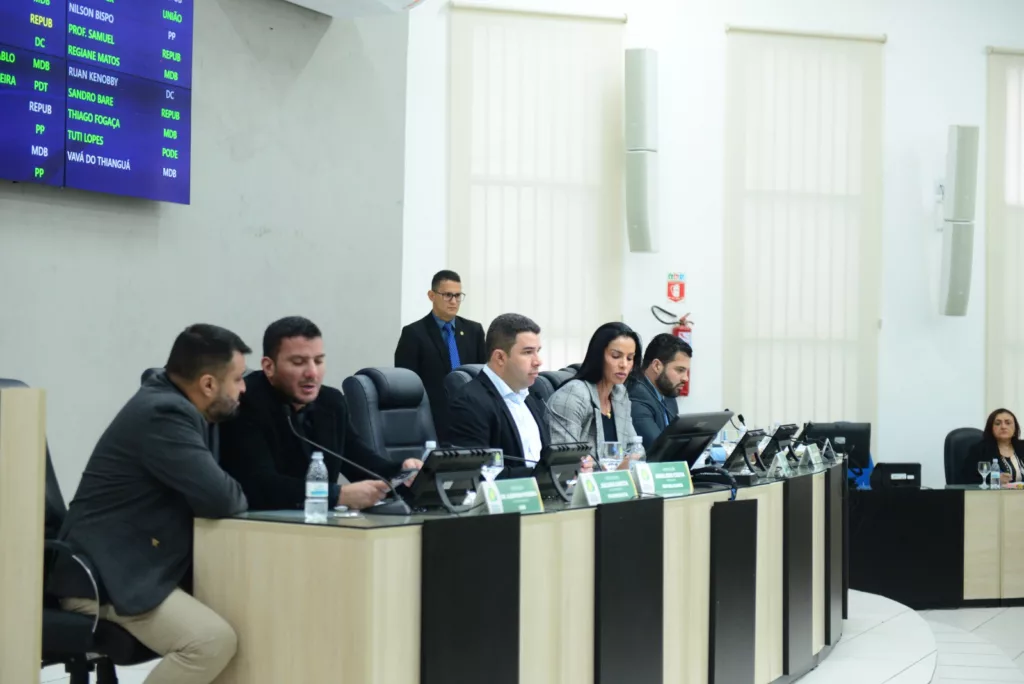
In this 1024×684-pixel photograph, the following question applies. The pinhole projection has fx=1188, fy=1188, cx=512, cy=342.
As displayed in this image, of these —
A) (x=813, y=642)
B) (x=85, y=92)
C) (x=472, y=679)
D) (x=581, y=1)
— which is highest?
(x=581, y=1)

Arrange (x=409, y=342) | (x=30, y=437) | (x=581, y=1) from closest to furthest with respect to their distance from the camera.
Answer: (x=30, y=437)
(x=409, y=342)
(x=581, y=1)

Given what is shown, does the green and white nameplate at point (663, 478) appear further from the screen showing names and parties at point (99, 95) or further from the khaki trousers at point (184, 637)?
the screen showing names and parties at point (99, 95)

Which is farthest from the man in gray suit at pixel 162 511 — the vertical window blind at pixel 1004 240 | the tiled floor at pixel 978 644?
the vertical window blind at pixel 1004 240

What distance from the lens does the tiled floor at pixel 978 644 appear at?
16.0 feet

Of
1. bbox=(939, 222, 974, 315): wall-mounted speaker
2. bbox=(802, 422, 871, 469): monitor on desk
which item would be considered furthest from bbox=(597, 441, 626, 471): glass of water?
bbox=(939, 222, 974, 315): wall-mounted speaker

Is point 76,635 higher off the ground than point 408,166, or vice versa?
point 408,166

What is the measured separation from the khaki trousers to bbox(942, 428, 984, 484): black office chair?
5.66 meters

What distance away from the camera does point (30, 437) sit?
2359 mm

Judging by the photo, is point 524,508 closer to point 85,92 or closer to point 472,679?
point 472,679

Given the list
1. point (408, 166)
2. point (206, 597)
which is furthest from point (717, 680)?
point (408, 166)

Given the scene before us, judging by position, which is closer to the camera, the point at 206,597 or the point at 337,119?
the point at 206,597

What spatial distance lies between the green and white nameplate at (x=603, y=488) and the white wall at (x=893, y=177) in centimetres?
474

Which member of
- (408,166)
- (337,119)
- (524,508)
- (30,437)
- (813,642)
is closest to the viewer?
(30,437)

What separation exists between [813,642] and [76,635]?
2843 millimetres
